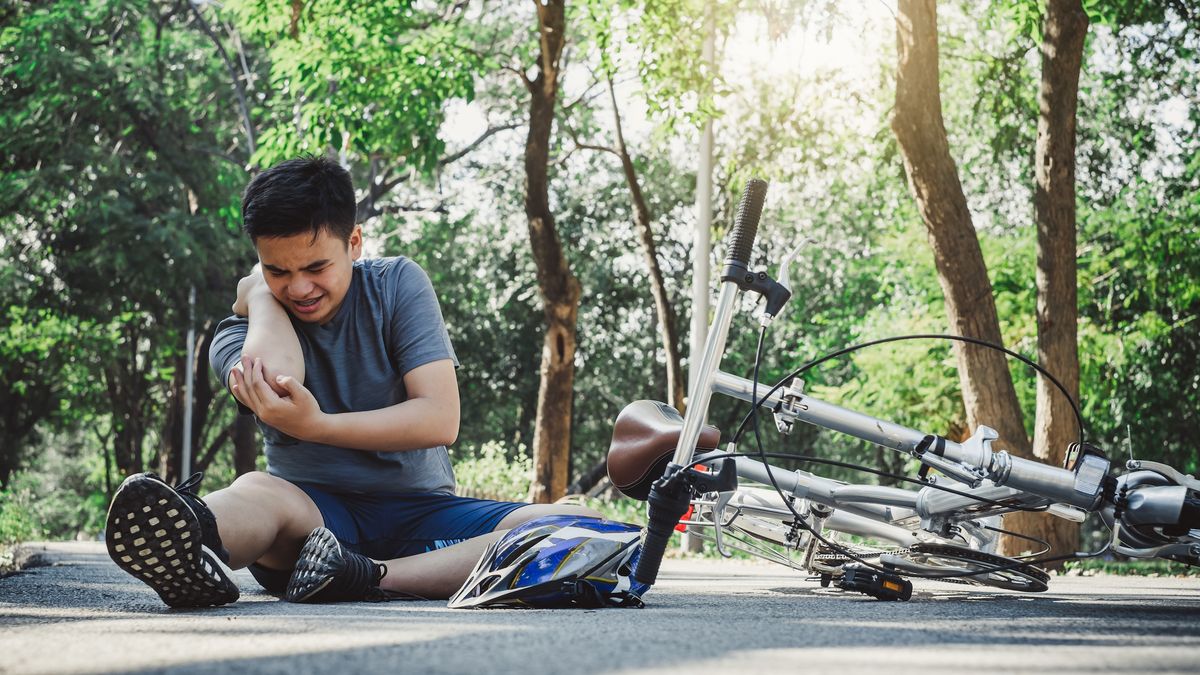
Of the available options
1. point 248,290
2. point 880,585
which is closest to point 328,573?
point 248,290

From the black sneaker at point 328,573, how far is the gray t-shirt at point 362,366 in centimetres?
38

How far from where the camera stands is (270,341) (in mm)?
3625

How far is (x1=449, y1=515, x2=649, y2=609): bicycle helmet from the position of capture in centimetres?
332

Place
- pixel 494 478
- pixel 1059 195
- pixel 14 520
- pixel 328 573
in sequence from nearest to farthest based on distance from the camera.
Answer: pixel 328 573 → pixel 1059 195 → pixel 14 520 → pixel 494 478

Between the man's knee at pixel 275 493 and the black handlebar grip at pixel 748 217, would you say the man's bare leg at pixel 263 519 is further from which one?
the black handlebar grip at pixel 748 217

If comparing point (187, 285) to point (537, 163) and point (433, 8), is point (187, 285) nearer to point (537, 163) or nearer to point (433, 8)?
point (433, 8)

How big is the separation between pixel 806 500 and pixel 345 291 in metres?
1.76

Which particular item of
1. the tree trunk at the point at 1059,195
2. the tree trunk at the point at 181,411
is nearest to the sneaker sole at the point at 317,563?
the tree trunk at the point at 1059,195

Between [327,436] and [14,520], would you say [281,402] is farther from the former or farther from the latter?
[14,520]

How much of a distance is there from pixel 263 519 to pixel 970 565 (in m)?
2.26

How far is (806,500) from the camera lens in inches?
168

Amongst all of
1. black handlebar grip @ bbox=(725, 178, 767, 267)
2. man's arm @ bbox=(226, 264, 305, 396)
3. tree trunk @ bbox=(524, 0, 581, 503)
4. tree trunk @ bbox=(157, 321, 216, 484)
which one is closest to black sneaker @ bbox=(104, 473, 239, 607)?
man's arm @ bbox=(226, 264, 305, 396)

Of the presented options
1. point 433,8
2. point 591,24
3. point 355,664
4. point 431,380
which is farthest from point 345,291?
point 433,8

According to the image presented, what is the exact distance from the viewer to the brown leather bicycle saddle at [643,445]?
384 centimetres
